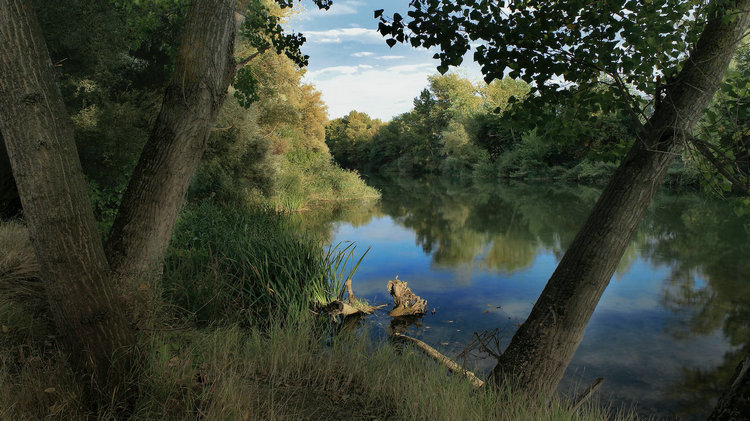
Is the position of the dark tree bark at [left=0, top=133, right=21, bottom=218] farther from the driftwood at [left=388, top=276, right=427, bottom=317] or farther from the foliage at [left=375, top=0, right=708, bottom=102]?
the foliage at [left=375, top=0, right=708, bottom=102]

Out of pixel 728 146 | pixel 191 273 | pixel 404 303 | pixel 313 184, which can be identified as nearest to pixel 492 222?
pixel 313 184

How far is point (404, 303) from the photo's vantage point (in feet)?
23.7

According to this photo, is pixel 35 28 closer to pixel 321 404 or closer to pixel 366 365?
pixel 321 404

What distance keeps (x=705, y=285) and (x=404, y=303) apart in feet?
20.3

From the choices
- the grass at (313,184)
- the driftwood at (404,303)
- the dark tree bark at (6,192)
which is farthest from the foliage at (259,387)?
the grass at (313,184)

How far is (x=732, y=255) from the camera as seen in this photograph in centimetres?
1122

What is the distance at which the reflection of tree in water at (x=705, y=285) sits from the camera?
17.5ft

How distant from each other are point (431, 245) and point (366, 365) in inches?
374

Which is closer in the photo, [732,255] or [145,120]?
[145,120]

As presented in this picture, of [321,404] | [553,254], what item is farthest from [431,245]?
[321,404]

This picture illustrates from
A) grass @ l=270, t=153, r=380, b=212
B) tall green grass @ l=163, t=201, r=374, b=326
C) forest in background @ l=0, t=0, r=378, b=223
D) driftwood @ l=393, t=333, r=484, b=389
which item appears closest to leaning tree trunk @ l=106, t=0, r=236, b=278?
forest in background @ l=0, t=0, r=378, b=223

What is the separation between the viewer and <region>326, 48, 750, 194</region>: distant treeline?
3.30 m

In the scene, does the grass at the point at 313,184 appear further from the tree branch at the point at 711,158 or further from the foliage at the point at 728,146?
the tree branch at the point at 711,158

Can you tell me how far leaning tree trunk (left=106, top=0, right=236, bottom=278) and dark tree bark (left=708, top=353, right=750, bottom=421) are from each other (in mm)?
2998
